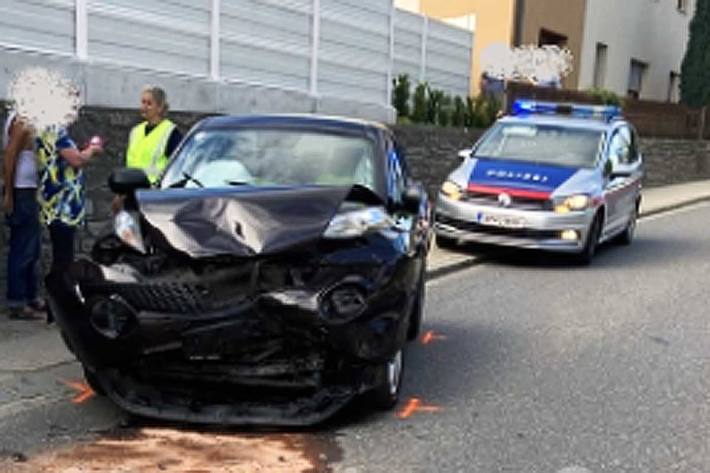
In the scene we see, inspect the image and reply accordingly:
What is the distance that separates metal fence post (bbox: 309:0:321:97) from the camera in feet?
39.0

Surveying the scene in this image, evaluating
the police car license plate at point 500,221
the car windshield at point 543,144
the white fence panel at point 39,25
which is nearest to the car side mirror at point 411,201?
the white fence panel at point 39,25

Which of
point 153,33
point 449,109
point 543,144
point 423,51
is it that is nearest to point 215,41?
point 153,33

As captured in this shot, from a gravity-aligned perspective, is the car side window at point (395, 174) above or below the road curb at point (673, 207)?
above

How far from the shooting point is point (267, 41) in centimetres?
1110

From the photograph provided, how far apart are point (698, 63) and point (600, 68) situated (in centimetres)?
374

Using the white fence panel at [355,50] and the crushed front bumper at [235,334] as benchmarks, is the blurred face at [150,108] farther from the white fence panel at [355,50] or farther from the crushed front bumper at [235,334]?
the white fence panel at [355,50]

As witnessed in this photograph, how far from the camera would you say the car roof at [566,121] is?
38.7 feet

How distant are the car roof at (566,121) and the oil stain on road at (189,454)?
8.31m

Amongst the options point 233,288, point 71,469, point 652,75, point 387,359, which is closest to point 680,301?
point 387,359

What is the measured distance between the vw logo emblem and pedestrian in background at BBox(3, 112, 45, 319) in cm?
555

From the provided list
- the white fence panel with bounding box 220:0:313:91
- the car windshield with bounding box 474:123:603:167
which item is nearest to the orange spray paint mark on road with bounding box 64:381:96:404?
the white fence panel with bounding box 220:0:313:91

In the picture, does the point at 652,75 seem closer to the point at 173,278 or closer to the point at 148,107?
the point at 148,107

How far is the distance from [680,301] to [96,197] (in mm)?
5672

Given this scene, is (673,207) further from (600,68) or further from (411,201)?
(411,201)
